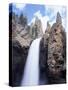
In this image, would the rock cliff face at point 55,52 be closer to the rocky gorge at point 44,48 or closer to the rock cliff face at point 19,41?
the rocky gorge at point 44,48

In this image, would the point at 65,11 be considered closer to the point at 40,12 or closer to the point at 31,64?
the point at 40,12

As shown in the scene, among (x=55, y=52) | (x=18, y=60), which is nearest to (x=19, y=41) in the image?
(x=18, y=60)

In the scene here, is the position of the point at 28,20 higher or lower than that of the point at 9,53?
higher

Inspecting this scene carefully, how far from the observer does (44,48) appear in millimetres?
1877

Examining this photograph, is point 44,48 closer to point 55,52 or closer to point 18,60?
point 55,52

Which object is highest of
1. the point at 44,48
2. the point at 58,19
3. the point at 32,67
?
the point at 58,19

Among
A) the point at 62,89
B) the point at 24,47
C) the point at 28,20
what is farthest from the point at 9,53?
the point at 62,89

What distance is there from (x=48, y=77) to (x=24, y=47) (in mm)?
257

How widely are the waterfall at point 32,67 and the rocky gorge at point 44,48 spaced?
0.02 m

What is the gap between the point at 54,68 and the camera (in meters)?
1.91

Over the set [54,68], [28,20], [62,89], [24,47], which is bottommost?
[62,89]

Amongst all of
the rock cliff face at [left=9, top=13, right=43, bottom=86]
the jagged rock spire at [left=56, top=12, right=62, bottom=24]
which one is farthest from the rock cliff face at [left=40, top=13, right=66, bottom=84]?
the rock cliff face at [left=9, top=13, right=43, bottom=86]

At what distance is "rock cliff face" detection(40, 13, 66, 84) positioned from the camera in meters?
1.88

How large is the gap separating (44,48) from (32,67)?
14 cm
